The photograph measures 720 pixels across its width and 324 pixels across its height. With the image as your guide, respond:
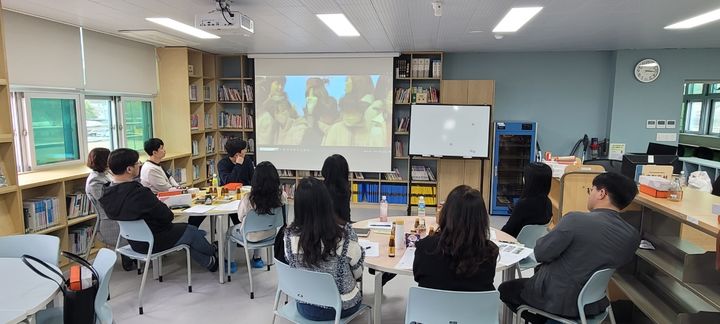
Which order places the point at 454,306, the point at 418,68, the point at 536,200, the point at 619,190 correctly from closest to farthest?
the point at 454,306, the point at 619,190, the point at 536,200, the point at 418,68

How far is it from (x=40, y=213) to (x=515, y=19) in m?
4.75

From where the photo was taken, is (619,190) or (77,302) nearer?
(77,302)

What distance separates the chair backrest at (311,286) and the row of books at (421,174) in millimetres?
4583

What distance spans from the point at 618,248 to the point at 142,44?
6010 millimetres

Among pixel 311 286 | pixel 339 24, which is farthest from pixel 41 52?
pixel 311 286

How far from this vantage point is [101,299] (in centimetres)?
216

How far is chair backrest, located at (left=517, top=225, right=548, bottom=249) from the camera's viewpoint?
10.1ft

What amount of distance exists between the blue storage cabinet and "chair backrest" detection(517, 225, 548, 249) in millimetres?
3320

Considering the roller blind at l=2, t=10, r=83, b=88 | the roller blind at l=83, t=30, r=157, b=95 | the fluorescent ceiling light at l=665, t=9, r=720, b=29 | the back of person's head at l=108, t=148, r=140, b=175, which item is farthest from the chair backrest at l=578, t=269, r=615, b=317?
the roller blind at l=83, t=30, r=157, b=95

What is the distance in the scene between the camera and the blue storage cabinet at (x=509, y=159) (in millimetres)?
6207

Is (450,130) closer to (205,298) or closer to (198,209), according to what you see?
(198,209)

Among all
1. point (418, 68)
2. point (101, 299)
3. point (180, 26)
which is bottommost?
point (101, 299)

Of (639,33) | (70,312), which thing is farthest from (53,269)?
(639,33)

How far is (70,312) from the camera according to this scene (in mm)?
2090
